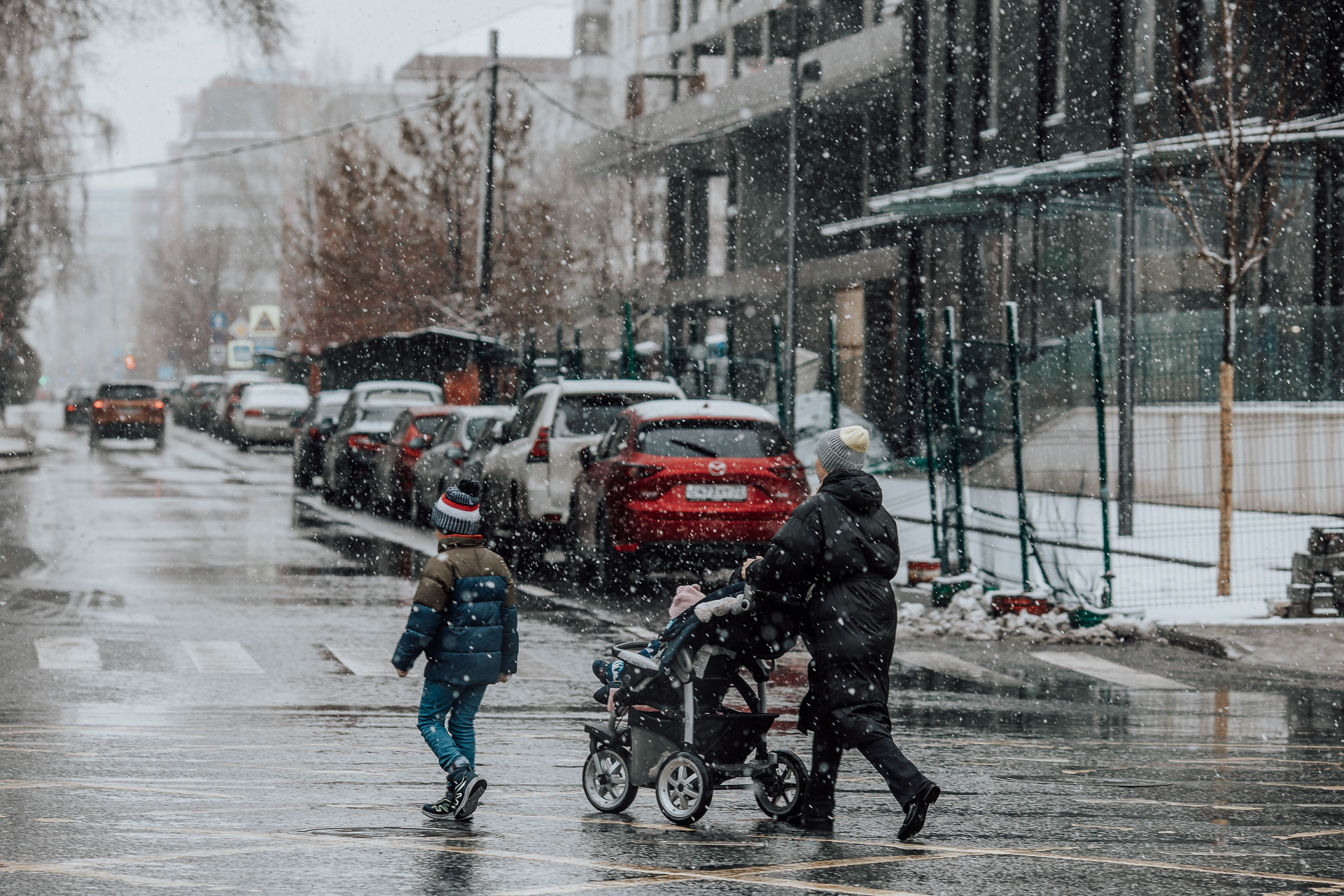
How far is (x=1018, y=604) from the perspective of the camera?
14664 millimetres

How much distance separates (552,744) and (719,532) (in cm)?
676

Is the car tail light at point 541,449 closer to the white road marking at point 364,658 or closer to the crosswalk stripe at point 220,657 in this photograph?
the white road marking at point 364,658

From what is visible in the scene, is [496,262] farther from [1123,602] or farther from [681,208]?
[1123,602]

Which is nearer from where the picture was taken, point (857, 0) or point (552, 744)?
point (552, 744)

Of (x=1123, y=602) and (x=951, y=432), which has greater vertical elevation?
(x=951, y=432)

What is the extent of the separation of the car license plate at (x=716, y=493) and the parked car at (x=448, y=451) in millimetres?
5864

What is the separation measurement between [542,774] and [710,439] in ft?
26.3

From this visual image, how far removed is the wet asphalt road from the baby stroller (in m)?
0.14

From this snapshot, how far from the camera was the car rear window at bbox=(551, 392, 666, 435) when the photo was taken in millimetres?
18484

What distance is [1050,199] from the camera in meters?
28.0

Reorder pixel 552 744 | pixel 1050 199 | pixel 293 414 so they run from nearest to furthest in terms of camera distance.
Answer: pixel 552 744
pixel 1050 199
pixel 293 414

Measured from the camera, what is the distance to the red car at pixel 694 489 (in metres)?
15.8

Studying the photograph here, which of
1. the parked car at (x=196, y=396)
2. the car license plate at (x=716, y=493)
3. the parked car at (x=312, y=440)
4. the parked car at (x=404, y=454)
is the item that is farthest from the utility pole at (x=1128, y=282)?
the parked car at (x=196, y=396)

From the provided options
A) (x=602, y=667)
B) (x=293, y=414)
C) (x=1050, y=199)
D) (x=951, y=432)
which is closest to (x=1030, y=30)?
(x=1050, y=199)
